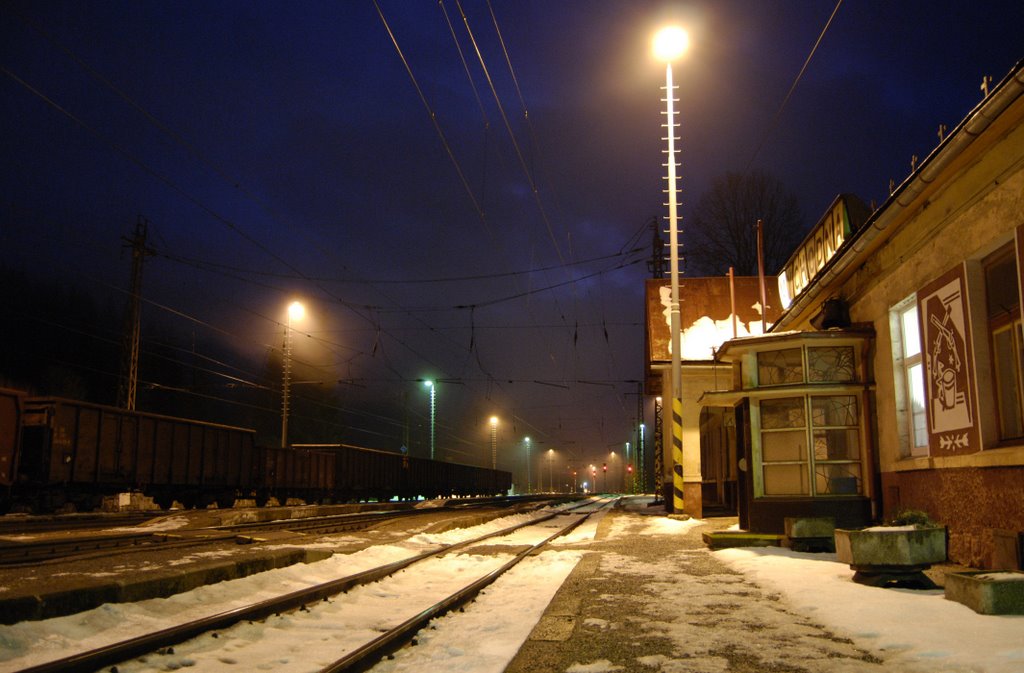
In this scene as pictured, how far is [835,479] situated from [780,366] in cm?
209

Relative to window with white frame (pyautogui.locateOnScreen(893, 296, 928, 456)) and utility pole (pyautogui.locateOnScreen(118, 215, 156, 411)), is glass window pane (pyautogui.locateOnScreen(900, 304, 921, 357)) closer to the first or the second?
window with white frame (pyautogui.locateOnScreen(893, 296, 928, 456))

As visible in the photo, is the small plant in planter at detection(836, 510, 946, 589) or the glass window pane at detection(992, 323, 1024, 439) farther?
the glass window pane at detection(992, 323, 1024, 439)

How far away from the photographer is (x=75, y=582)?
7277 mm

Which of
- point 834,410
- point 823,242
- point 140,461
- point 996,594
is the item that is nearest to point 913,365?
point 834,410

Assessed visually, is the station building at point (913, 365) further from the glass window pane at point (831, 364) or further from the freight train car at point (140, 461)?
the freight train car at point (140, 461)

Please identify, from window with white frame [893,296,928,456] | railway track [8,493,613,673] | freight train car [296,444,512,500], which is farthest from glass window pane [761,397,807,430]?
freight train car [296,444,512,500]

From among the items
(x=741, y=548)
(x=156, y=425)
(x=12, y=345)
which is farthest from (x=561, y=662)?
(x=12, y=345)

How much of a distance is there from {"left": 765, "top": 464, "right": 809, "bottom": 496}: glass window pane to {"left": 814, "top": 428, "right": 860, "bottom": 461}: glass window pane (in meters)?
0.48

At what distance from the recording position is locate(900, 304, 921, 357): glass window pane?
1089 centimetres

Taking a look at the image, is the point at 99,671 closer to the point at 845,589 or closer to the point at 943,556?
the point at 845,589

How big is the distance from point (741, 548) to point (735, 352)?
11.9 ft

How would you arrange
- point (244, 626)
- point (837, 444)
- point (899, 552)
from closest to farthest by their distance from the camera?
point (244, 626) → point (899, 552) → point (837, 444)

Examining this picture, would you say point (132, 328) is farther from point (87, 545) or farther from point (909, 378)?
point (909, 378)

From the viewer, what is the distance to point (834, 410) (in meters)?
13.0
